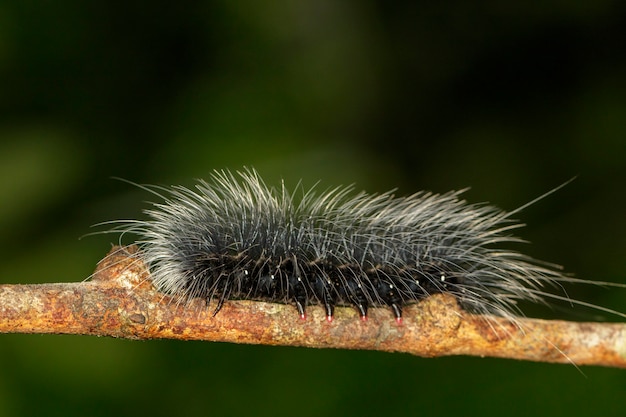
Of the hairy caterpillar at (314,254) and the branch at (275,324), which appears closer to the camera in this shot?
the branch at (275,324)

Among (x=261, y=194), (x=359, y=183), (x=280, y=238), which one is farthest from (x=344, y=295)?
(x=359, y=183)

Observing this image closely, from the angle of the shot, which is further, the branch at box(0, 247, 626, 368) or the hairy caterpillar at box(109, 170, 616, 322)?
the hairy caterpillar at box(109, 170, 616, 322)

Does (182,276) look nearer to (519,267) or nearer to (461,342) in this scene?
(461,342)

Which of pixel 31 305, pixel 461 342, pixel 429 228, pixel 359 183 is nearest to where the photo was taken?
pixel 31 305

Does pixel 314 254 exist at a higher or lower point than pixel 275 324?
higher
